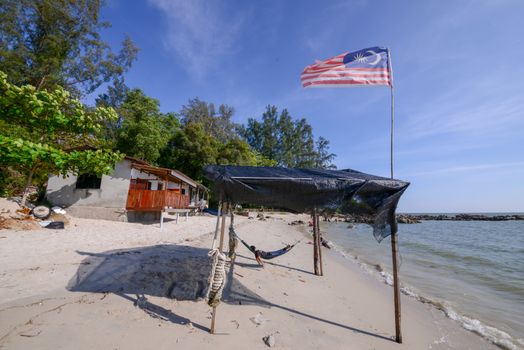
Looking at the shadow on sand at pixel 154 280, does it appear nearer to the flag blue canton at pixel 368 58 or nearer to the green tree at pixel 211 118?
the flag blue canton at pixel 368 58

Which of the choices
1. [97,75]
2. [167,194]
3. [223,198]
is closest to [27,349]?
[223,198]

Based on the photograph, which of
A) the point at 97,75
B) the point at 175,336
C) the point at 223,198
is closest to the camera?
the point at 175,336

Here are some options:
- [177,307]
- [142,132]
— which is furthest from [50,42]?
[177,307]

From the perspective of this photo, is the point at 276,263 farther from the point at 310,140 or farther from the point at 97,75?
A: the point at 310,140

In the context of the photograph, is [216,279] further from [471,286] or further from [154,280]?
[471,286]

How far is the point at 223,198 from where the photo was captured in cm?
379

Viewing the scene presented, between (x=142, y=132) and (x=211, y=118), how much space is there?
16.8 m

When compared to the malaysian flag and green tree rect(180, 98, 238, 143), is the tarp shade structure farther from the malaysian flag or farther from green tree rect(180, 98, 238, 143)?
green tree rect(180, 98, 238, 143)

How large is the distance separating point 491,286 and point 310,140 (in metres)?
49.9

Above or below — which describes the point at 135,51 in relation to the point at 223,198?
above

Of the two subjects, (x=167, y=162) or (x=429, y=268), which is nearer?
(x=429, y=268)

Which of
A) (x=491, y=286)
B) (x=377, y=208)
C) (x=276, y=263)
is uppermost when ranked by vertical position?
(x=377, y=208)

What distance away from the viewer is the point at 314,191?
3.79 m

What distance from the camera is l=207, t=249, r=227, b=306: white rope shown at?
11.2ft
